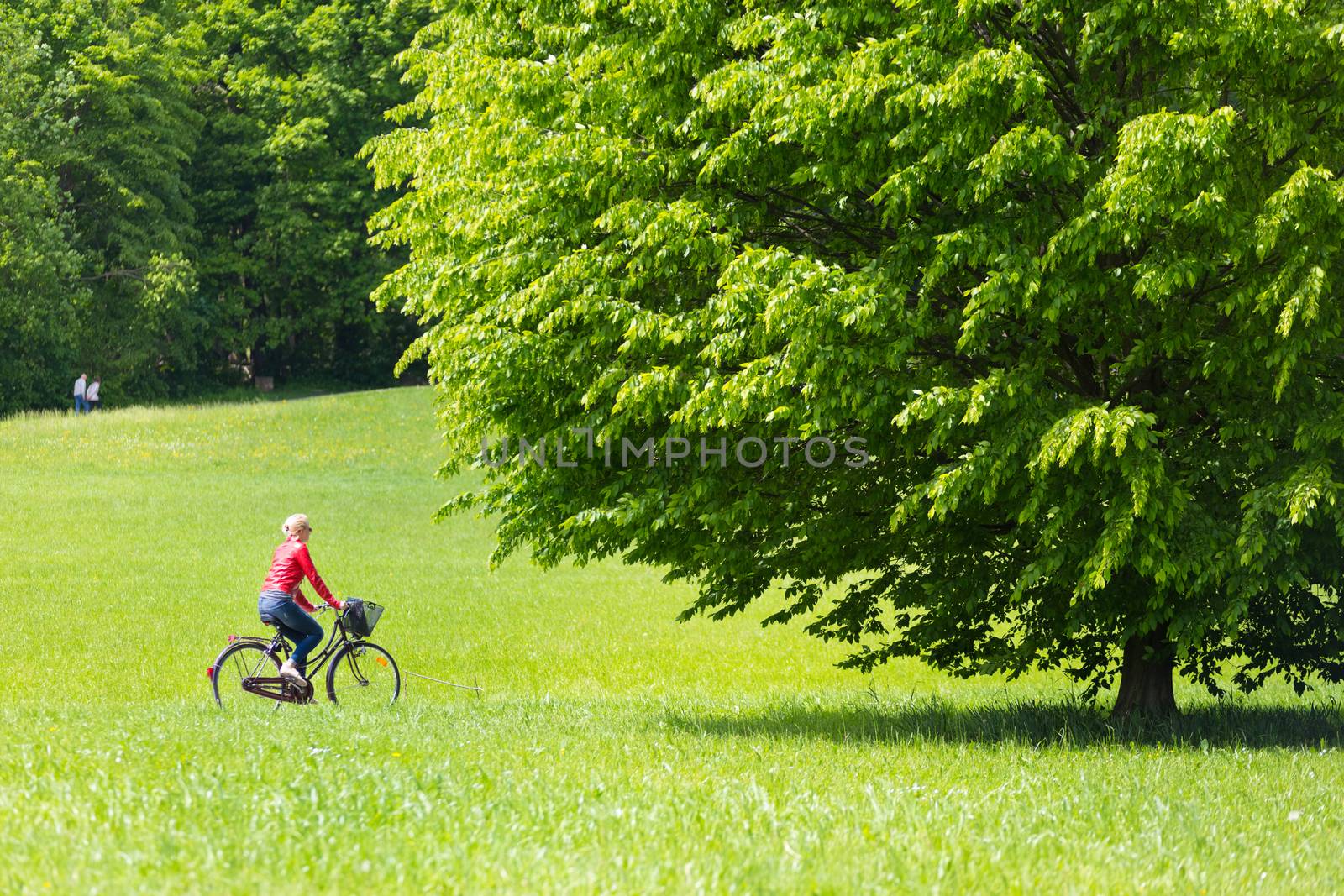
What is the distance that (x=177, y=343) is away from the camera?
59.2m

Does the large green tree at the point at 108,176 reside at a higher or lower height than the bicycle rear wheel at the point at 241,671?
higher

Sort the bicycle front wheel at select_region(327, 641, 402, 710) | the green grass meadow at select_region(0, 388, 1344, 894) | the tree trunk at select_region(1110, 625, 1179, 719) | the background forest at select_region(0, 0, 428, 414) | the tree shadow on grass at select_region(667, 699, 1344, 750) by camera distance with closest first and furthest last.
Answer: the green grass meadow at select_region(0, 388, 1344, 894), the tree shadow on grass at select_region(667, 699, 1344, 750), the tree trunk at select_region(1110, 625, 1179, 719), the bicycle front wheel at select_region(327, 641, 402, 710), the background forest at select_region(0, 0, 428, 414)

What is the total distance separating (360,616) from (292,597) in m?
0.72

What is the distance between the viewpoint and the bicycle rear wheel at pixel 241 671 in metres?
13.0

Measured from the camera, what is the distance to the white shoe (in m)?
13.0

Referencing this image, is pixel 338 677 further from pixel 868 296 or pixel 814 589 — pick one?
pixel 868 296

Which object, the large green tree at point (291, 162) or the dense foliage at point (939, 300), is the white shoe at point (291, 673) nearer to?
the dense foliage at point (939, 300)

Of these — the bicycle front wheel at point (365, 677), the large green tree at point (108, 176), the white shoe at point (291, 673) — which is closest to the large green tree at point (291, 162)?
the large green tree at point (108, 176)

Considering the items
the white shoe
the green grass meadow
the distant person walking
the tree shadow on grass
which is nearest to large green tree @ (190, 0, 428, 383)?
the distant person walking

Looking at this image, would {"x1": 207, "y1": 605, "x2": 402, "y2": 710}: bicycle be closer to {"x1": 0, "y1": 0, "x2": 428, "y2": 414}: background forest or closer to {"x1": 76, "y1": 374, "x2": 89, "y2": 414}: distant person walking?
{"x1": 0, "y1": 0, "x2": 428, "y2": 414}: background forest

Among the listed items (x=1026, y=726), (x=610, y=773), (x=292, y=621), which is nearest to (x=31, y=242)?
(x=292, y=621)

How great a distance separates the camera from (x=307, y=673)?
1351 cm

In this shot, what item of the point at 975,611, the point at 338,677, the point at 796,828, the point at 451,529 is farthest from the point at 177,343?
the point at 796,828

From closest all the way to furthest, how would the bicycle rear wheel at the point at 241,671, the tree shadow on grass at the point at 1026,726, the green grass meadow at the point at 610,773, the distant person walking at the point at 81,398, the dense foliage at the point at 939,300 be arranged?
the green grass meadow at the point at 610,773, the dense foliage at the point at 939,300, the tree shadow on grass at the point at 1026,726, the bicycle rear wheel at the point at 241,671, the distant person walking at the point at 81,398
